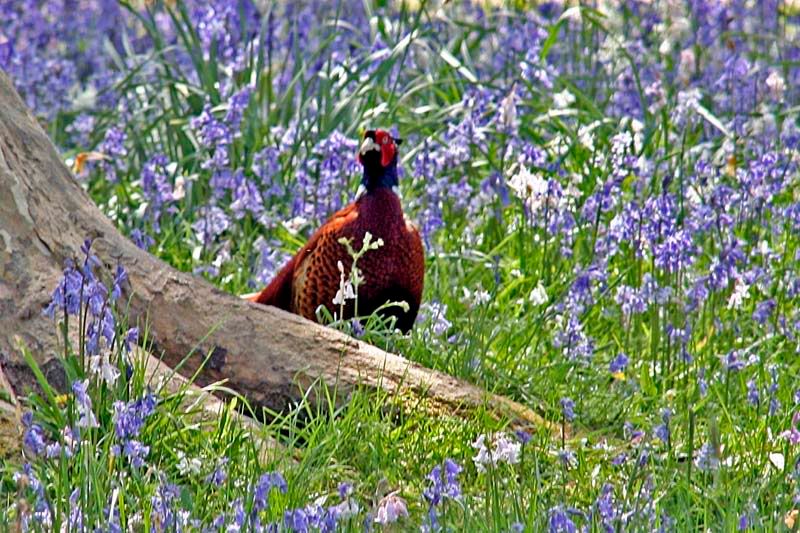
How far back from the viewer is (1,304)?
3842 mm

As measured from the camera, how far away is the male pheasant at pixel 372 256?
482cm

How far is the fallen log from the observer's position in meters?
3.97

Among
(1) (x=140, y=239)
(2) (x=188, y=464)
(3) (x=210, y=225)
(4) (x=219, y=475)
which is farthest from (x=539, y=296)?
(4) (x=219, y=475)

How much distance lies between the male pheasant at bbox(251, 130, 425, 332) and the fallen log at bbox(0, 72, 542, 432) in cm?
52

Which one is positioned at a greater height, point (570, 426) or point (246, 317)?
point (246, 317)

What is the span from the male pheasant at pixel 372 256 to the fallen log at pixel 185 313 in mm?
516

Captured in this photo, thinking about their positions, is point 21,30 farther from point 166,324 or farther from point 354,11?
point 166,324

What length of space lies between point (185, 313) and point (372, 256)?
76 centimetres

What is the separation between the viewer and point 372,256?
4.81 meters

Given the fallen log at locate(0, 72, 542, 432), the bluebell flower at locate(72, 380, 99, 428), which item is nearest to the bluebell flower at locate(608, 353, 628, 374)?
the fallen log at locate(0, 72, 542, 432)

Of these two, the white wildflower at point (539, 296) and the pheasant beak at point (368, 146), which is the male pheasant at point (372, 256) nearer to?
the pheasant beak at point (368, 146)

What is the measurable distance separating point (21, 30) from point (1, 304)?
4241 millimetres

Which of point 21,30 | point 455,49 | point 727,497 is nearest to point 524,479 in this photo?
point 727,497

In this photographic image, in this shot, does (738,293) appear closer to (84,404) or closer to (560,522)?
(560,522)
